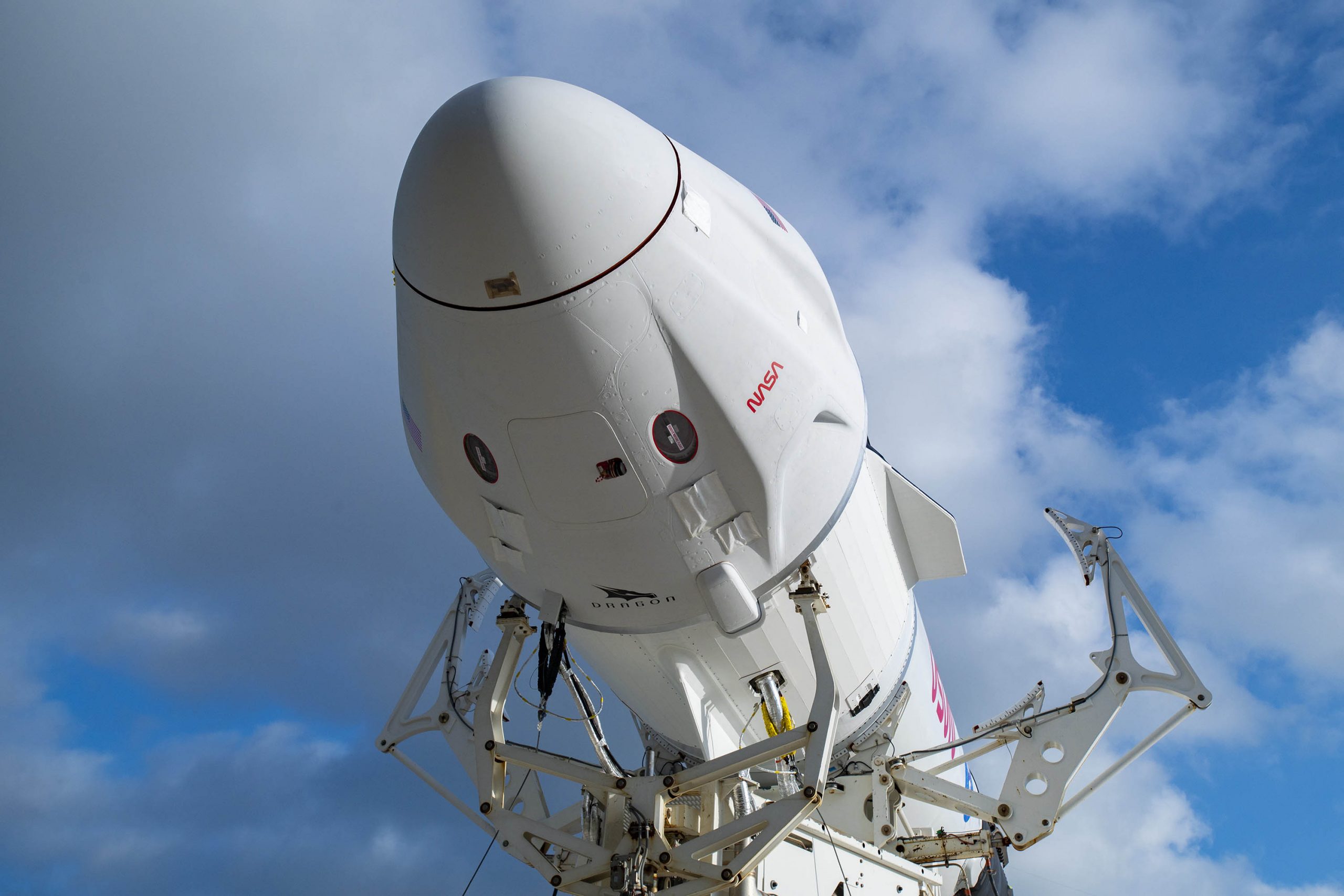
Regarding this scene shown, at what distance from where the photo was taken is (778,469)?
20.8 feet

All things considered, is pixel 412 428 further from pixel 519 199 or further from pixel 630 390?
pixel 519 199

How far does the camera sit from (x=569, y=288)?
546 cm

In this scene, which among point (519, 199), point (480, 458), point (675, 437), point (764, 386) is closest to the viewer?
point (519, 199)

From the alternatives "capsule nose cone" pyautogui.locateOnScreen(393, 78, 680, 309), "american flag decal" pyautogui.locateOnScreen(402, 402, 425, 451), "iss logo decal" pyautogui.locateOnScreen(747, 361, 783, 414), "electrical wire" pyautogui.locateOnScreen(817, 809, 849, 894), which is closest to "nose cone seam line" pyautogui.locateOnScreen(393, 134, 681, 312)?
"capsule nose cone" pyautogui.locateOnScreen(393, 78, 680, 309)

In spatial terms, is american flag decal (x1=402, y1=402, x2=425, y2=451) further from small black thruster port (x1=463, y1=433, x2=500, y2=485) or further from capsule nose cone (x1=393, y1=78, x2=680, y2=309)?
capsule nose cone (x1=393, y1=78, x2=680, y2=309)

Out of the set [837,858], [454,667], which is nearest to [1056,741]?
[837,858]

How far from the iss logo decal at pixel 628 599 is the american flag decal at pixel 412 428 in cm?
152

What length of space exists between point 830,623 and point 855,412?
1.66m

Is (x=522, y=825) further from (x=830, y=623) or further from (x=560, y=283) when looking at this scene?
(x=560, y=283)

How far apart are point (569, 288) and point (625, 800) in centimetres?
340

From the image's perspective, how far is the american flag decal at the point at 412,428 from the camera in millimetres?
6535

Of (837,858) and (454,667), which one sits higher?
(454,667)

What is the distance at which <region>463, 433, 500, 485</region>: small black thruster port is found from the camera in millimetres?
6168

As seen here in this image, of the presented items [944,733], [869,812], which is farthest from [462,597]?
[944,733]
